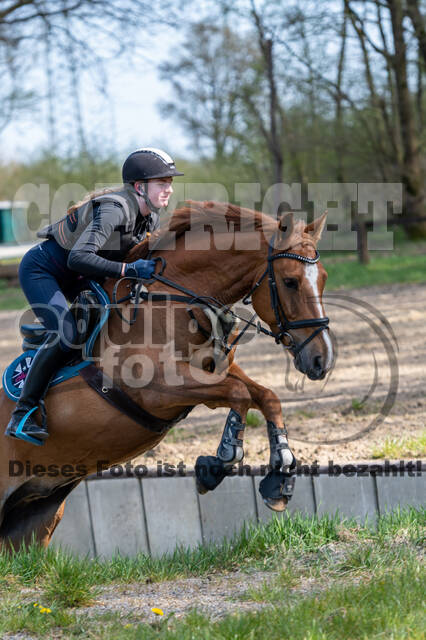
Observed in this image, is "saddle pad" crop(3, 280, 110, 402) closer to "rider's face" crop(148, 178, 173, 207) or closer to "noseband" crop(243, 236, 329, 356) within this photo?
"rider's face" crop(148, 178, 173, 207)

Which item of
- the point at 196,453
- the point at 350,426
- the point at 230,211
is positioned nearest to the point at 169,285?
the point at 230,211

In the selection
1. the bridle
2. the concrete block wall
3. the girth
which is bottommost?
the concrete block wall

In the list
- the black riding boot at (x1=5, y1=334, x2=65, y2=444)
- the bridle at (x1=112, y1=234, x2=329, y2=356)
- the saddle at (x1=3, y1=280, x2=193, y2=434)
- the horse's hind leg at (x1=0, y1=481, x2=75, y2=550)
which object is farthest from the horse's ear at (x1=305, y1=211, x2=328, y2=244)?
the horse's hind leg at (x1=0, y1=481, x2=75, y2=550)

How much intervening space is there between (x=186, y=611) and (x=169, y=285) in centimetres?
Answer: 156

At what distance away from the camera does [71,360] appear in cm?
363

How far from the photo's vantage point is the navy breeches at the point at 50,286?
351cm

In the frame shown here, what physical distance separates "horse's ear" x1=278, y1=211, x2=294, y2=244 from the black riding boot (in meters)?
1.31

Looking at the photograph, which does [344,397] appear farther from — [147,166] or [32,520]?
Answer: [147,166]

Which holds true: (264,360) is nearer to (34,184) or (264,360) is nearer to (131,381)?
(131,381)

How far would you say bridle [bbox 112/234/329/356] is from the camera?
3.14 meters

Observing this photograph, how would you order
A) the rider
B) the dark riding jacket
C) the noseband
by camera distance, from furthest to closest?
the rider < the dark riding jacket < the noseband

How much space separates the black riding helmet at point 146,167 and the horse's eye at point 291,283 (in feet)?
2.64

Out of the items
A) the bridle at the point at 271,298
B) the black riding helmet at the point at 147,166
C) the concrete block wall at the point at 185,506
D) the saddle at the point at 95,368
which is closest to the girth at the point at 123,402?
the saddle at the point at 95,368

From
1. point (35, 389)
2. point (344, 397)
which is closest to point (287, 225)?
point (35, 389)
